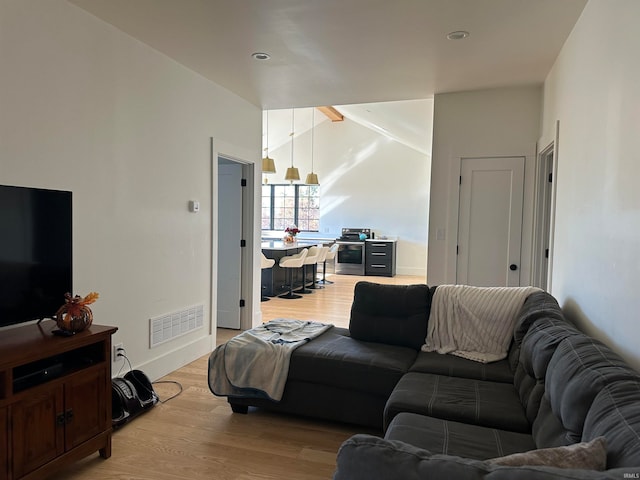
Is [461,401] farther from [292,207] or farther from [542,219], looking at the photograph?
[292,207]

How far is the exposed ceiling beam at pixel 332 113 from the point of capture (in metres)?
9.57

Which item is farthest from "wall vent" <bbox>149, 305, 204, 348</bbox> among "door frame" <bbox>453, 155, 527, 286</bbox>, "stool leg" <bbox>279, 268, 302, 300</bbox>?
"stool leg" <bbox>279, 268, 302, 300</bbox>

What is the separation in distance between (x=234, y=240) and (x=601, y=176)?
388cm

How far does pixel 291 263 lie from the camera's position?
23.5ft

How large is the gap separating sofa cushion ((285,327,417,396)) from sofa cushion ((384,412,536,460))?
665 mm

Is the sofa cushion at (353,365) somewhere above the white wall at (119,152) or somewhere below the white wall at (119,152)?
below

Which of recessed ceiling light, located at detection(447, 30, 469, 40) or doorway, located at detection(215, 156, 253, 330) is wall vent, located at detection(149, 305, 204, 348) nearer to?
doorway, located at detection(215, 156, 253, 330)

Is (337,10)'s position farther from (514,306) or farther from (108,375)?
(108,375)

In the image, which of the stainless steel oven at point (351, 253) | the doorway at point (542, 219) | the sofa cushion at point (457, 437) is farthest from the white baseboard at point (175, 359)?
the stainless steel oven at point (351, 253)

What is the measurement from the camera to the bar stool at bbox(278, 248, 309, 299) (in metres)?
7.14

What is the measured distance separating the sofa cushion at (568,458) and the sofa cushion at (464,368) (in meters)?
1.53

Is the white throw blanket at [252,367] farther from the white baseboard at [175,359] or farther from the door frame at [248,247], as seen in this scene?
the door frame at [248,247]

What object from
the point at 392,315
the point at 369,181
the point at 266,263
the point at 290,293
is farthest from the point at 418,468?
the point at 369,181

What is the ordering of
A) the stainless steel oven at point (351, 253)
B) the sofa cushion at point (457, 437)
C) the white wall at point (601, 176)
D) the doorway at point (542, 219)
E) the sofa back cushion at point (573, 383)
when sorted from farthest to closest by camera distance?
the stainless steel oven at point (351, 253) → the doorway at point (542, 219) → the white wall at point (601, 176) → the sofa cushion at point (457, 437) → the sofa back cushion at point (573, 383)
